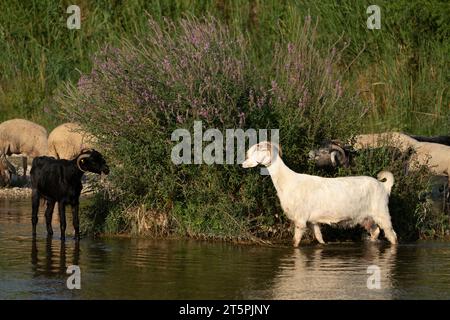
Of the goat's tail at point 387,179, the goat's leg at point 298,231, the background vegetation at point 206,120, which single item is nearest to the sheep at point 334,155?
the background vegetation at point 206,120

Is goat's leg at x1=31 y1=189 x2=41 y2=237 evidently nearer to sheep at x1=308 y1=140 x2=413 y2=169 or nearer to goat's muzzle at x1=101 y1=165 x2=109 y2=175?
goat's muzzle at x1=101 y1=165 x2=109 y2=175

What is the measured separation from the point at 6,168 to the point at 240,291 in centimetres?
1131

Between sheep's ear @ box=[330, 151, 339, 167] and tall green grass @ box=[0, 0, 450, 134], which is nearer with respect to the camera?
sheep's ear @ box=[330, 151, 339, 167]

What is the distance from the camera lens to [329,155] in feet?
50.0

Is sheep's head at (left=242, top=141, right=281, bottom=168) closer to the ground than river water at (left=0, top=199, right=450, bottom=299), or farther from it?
farther from it

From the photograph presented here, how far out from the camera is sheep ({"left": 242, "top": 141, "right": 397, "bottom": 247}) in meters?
14.5

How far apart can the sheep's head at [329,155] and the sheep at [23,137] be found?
10456 millimetres

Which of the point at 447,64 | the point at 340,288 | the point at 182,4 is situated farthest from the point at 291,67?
the point at 182,4

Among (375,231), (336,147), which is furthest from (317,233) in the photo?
(336,147)

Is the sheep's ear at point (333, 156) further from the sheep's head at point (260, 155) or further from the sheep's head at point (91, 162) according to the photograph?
the sheep's head at point (91, 162)

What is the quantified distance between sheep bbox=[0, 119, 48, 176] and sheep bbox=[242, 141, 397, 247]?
10.9m

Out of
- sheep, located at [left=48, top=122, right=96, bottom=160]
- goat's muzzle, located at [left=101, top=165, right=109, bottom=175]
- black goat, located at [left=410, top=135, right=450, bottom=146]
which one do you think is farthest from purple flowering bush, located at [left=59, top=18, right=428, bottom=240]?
sheep, located at [left=48, top=122, right=96, bottom=160]

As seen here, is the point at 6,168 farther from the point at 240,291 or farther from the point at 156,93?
the point at 240,291

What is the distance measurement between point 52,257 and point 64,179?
1709 millimetres
